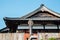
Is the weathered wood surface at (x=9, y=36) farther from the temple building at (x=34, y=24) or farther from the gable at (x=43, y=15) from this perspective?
the gable at (x=43, y=15)

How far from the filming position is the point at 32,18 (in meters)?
18.2

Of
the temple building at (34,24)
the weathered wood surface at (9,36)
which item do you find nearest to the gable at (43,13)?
the temple building at (34,24)

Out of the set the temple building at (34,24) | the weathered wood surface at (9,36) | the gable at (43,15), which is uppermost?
the gable at (43,15)

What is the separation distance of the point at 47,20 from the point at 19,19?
282 centimetres

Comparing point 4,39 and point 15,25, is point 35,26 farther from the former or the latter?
point 4,39

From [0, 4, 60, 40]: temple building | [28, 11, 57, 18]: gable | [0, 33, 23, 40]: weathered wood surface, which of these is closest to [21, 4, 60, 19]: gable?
[28, 11, 57, 18]: gable

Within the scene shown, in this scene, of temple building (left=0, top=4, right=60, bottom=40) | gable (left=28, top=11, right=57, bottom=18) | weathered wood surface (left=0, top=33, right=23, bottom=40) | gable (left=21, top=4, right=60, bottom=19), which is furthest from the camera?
gable (left=28, top=11, right=57, bottom=18)

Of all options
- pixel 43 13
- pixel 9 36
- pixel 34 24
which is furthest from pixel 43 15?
pixel 9 36

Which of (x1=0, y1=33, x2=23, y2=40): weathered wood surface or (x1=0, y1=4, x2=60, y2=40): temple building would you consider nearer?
(x1=0, y1=33, x2=23, y2=40): weathered wood surface

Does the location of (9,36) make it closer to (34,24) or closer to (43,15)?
(34,24)

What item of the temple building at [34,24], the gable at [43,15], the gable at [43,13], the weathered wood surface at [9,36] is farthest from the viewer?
the gable at [43,15]

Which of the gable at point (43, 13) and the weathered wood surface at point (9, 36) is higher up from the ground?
the gable at point (43, 13)

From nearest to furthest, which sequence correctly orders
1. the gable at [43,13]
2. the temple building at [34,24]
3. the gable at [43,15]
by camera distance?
the temple building at [34,24]
the gable at [43,13]
the gable at [43,15]

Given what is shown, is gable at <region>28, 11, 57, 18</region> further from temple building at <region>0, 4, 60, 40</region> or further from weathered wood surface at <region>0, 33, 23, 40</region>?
weathered wood surface at <region>0, 33, 23, 40</region>
